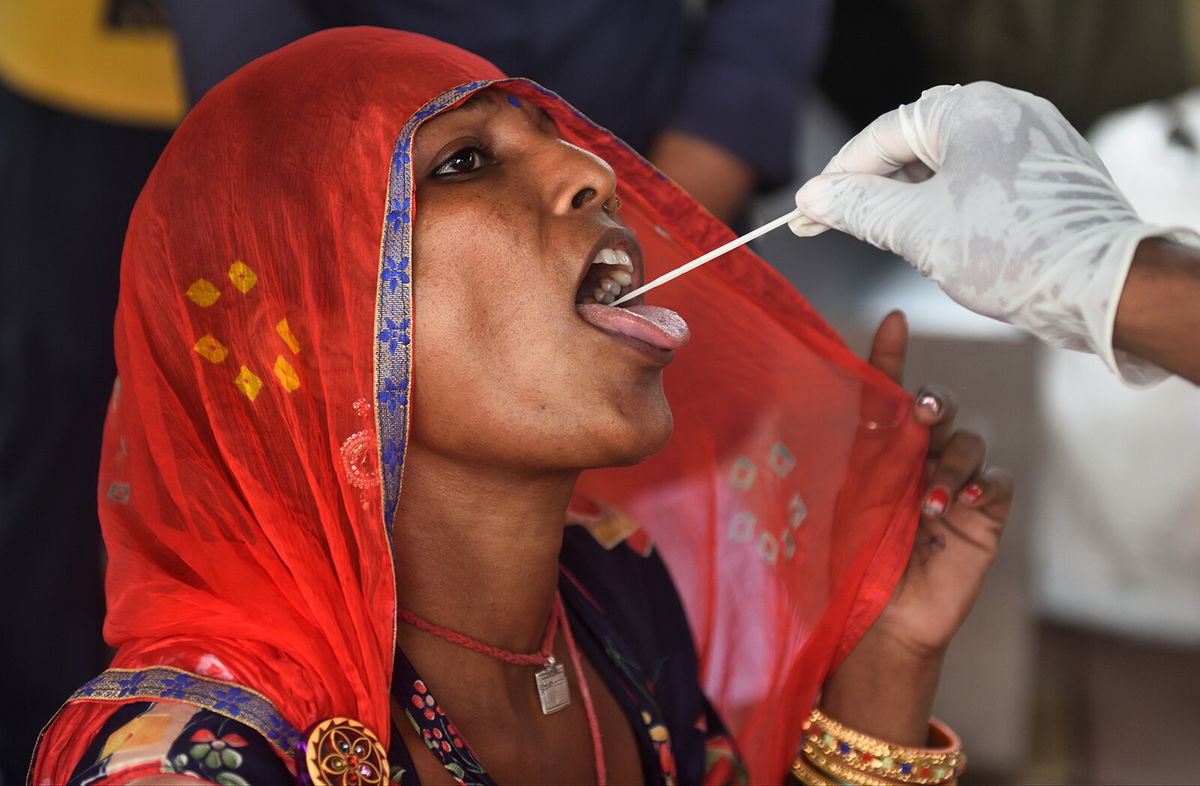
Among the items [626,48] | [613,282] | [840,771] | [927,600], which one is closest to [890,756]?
[840,771]

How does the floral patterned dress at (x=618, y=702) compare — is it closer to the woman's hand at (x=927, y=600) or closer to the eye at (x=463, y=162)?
the woman's hand at (x=927, y=600)

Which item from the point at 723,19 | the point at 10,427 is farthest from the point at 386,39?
the point at 10,427

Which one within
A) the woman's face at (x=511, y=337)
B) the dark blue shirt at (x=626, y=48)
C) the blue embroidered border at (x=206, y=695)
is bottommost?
the blue embroidered border at (x=206, y=695)

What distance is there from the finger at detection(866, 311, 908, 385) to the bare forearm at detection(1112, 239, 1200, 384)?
1.68ft

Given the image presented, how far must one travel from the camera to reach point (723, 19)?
1.97 metres

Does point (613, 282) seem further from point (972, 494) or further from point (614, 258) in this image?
point (972, 494)

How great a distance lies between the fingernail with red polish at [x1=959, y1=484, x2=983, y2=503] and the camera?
1.36m

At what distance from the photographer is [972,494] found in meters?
1.36

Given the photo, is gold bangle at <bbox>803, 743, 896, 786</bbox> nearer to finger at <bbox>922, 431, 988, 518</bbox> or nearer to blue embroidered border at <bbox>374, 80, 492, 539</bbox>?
finger at <bbox>922, 431, 988, 518</bbox>

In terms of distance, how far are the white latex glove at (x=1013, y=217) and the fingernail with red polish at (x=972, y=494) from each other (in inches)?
15.4

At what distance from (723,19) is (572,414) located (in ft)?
3.45

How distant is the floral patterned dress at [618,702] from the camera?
958mm

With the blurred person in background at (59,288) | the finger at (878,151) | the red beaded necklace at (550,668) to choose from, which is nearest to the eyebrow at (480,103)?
the finger at (878,151)

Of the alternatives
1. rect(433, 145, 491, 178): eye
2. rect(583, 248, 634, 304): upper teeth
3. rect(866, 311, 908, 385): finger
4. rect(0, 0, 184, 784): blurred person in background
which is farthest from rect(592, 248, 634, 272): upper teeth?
rect(0, 0, 184, 784): blurred person in background
